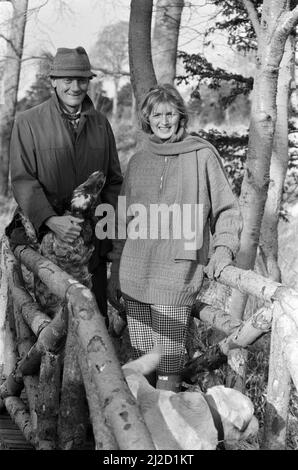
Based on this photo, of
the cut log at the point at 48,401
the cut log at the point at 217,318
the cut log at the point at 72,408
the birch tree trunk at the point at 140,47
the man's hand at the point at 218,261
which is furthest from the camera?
the birch tree trunk at the point at 140,47

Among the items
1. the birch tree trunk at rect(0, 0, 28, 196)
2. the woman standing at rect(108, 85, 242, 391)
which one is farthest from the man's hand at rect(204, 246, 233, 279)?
the birch tree trunk at rect(0, 0, 28, 196)

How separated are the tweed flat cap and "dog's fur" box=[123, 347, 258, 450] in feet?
6.22

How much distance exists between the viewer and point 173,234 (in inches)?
158

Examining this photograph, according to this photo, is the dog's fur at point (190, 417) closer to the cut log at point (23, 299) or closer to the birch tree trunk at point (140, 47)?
the cut log at point (23, 299)

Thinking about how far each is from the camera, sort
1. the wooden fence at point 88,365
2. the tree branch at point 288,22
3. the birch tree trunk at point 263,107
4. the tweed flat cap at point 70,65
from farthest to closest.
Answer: the birch tree trunk at point 263,107 < the tree branch at point 288,22 < the tweed flat cap at point 70,65 < the wooden fence at point 88,365

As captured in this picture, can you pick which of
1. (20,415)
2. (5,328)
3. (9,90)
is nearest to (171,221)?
(20,415)

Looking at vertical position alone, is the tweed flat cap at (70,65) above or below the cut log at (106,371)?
above

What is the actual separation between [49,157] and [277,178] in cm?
389

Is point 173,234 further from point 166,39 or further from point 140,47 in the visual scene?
point 166,39

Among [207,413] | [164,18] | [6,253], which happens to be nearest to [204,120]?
[164,18]

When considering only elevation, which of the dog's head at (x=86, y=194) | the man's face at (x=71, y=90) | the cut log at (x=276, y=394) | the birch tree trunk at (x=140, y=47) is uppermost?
the birch tree trunk at (x=140, y=47)

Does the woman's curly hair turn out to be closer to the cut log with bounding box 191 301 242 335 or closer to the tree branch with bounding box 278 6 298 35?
the cut log with bounding box 191 301 242 335

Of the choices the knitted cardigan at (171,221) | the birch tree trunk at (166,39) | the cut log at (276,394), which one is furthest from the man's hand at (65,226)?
the birch tree trunk at (166,39)

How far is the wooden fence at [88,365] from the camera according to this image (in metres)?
2.61
